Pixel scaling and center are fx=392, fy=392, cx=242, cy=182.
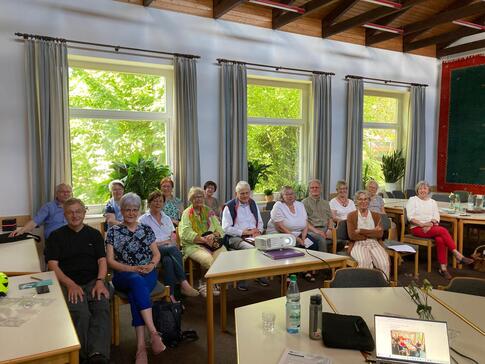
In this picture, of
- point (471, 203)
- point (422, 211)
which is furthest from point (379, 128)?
point (422, 211)

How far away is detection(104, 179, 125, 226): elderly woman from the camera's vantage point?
4383 mm

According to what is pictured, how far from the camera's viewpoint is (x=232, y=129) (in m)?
5.63

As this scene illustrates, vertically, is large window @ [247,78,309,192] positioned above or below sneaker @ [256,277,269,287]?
above

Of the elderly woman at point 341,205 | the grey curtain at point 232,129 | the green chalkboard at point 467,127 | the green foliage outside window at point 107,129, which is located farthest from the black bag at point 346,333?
the green chalkboard at point 467,127

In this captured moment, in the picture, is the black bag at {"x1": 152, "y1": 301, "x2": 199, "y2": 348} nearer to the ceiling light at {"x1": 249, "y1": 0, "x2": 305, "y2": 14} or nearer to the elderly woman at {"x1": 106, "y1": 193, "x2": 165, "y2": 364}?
the elderly woman at {"x1": 106, "y1": 193, "x2": 165, "y2": 364}

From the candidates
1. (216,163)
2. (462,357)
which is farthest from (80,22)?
(462,357)

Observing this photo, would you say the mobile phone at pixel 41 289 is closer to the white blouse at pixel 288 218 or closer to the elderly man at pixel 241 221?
the elderly man at pixel 241 221

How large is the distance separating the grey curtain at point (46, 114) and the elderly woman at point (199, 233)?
5.19 feet

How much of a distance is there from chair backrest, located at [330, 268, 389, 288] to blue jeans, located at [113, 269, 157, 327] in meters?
1.36

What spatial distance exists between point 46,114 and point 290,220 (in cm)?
302

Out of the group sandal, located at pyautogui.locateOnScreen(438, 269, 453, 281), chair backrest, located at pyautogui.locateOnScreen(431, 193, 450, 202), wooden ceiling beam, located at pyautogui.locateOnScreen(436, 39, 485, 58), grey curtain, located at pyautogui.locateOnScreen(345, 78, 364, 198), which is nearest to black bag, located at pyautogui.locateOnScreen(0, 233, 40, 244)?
sandal, located at pyautogui.locateOnScreen(438, 269, 453, 281)

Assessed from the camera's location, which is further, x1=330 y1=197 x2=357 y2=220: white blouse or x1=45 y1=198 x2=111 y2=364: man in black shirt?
x1=330 y1=197 x2=357 y2=220: white blouse

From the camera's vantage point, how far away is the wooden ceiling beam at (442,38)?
22.9 feet

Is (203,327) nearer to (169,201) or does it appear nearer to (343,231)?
(169,201)
